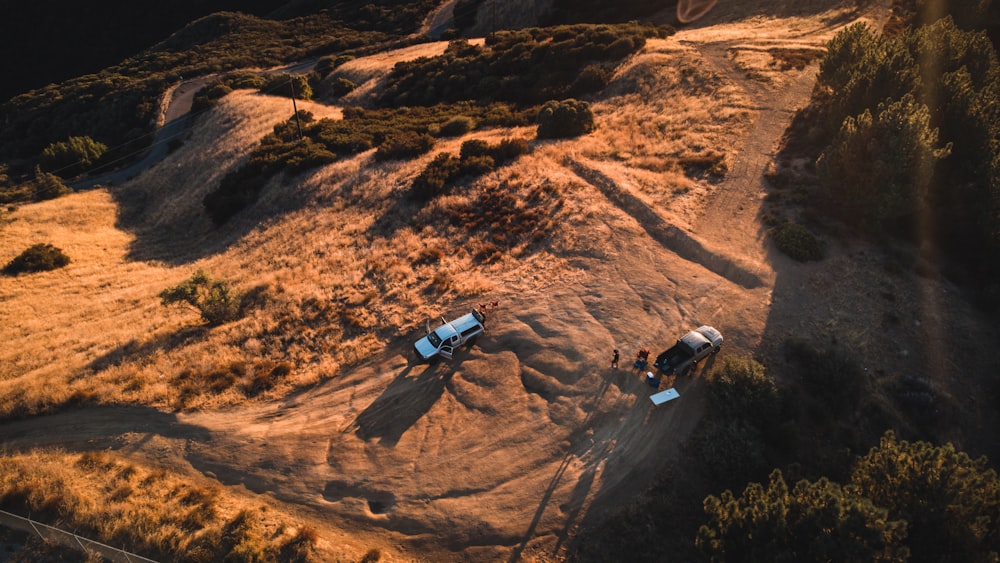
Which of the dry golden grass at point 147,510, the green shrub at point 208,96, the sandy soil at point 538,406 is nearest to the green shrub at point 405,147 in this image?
the sandy soil at point 538,406

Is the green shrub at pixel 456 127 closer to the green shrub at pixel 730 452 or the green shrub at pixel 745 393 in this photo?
the green shrub at pixel 745 393

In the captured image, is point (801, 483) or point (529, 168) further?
point (529, 168)

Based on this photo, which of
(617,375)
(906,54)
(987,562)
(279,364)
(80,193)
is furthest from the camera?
(80,193)

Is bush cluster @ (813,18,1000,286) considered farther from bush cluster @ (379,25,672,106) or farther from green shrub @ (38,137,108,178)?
green shrub @ (38,137,108,178)

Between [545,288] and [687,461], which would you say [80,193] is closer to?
[545,288]

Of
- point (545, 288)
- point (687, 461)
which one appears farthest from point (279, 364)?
point (687, 461)

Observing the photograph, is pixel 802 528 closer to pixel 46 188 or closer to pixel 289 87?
pixel 46 188

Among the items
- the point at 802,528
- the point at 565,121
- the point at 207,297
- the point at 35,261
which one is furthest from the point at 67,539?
the point at 565,121
